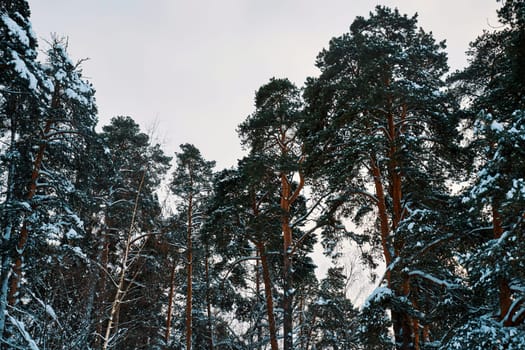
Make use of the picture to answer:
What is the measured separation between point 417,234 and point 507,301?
1.95 metres

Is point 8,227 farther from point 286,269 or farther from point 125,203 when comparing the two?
point 286,269

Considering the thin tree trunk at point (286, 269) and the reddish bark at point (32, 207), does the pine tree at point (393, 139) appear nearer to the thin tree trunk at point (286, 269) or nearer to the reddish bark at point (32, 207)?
the thin tree trunk at point (286, 269)

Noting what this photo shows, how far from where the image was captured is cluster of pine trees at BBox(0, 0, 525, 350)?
593cm

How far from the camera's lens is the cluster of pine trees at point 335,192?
5.93 m

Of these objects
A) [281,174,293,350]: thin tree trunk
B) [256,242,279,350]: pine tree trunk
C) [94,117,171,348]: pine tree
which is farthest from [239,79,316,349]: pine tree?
[94,117,171,348]: pine tree

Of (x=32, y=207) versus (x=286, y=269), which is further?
(x=286, y=269)

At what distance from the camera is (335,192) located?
404 inches

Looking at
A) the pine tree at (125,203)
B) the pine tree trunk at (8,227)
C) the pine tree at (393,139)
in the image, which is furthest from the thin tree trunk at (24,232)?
the pine tree at (393,139)

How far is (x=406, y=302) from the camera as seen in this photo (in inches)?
291

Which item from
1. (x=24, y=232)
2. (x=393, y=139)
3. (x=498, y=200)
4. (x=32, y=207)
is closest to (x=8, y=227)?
(x=24, y=232)

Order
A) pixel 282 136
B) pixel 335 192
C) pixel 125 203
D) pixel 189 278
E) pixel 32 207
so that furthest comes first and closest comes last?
pixel 189 278 → pixel 125 203 → pixel 282 136 → pixel 335 192 → pixel 32 207

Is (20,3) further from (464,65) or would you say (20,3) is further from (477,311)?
(477,311)

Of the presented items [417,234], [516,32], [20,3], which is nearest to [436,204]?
[417,234]

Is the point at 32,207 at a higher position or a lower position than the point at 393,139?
lower
